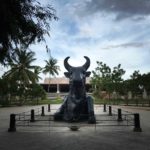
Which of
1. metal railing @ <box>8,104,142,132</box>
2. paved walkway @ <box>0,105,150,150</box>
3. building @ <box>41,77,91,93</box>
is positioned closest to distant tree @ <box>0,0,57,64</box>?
paved walkway @ <box>0,105,150,150</box>

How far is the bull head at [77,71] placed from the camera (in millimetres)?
20219

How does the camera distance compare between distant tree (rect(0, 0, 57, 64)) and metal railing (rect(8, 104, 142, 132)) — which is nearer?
distant tree (rect(0, 0, 57, 64))

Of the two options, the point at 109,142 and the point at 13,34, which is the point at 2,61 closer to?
the point at 13,34

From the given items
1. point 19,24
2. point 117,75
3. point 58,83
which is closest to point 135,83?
point 117,75

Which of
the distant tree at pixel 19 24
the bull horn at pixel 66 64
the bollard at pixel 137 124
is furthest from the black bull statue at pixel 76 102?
the distant tree at pixel 19 24

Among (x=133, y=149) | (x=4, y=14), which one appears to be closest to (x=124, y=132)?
(x=133, y=149)

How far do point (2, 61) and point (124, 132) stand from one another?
712 centimetres

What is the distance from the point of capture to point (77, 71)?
2075 cm

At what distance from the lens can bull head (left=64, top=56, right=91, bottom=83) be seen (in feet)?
66.3

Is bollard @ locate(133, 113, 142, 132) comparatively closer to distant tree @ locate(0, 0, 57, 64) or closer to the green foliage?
distant tree @ locate(0, 0, 57, 64)

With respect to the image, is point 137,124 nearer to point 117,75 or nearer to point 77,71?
point 77,71

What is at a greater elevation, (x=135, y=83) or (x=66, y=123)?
(x=135, y=83)

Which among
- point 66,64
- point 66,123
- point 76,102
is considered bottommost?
point 66,123

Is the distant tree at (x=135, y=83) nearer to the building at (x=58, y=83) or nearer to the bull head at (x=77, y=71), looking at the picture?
the building at (x=58, y=83)
